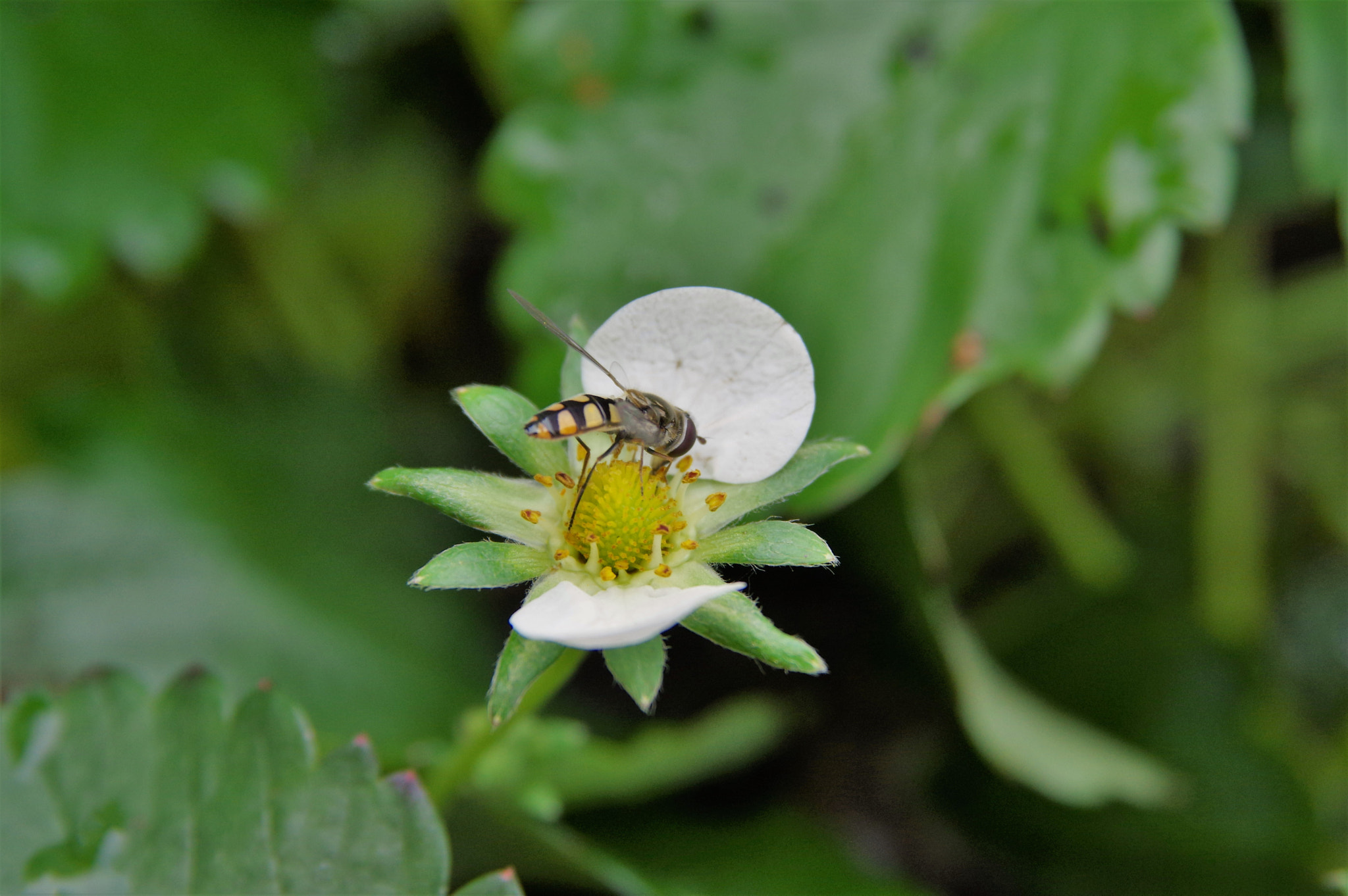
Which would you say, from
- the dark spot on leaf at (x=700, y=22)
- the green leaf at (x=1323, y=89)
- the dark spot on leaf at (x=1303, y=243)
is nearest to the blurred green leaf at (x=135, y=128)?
the dark spot on leaf at (x=700, y=22)

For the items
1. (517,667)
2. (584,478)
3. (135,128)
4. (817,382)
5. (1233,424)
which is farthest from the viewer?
(1233,424)

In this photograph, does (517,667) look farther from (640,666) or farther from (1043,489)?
(1043,489)

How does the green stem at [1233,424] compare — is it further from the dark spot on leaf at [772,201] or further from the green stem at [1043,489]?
the dark spot on leaf at [772,201]

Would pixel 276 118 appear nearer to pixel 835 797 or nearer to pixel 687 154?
pixel 687 154

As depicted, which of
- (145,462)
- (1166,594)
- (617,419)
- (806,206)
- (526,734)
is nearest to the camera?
(617,419)

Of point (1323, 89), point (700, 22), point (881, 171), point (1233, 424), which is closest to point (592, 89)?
point (700, 22)

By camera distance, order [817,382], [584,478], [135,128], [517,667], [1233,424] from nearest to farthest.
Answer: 1. [517,667]
2. [584,478]
3. [817,382]
4. [135,128]
5. [1233,424]

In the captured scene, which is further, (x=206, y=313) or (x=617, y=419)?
(x=206, y=313)

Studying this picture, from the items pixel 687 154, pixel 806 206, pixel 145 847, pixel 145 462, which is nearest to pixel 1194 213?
pixel 806 206
